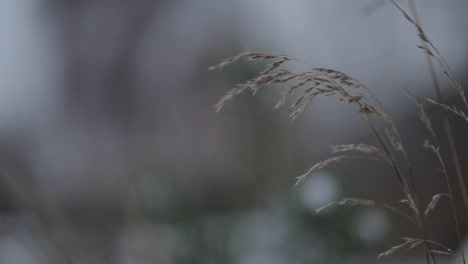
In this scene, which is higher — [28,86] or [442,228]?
[28,86]

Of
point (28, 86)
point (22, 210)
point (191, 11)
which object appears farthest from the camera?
point (191, 11)

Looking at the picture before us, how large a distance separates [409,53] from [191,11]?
254 cm

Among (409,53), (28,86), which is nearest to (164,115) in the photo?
(28,86)

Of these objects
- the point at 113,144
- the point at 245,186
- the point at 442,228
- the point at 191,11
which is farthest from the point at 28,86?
the point at 245,186

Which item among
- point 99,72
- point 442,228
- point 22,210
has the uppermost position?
point 99,72

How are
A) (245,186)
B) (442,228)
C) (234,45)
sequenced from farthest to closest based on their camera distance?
(442,228), (234,45), (245,186)

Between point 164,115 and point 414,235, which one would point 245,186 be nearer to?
point 414,235

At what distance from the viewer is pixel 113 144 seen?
239 inches

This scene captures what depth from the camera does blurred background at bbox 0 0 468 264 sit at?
2.21 metres

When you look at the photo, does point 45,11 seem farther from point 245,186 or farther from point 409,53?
point 245,186

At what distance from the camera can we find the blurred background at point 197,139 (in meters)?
2.21

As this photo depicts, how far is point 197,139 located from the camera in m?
3.49

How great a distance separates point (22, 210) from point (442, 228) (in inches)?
145

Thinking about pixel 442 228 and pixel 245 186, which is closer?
pixel 245 186
